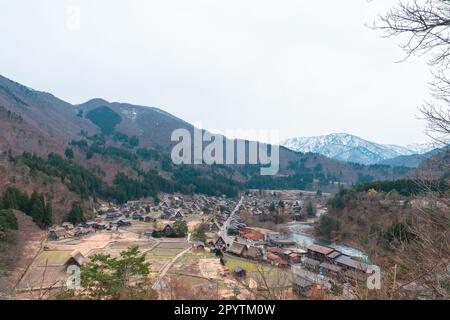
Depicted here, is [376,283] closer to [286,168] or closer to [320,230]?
[320,230]

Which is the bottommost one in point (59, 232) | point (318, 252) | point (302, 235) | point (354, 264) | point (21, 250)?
point (302, 235)

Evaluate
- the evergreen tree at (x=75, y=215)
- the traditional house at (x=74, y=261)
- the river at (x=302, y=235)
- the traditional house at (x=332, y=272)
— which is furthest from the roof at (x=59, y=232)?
the traditional house at (x=332, y=272)

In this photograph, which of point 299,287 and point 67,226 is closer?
point 299,287

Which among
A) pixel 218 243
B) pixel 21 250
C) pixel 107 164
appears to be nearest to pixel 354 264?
pixel 218 243

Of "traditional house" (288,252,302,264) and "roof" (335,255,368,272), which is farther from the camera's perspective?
"traditional house" (288,252,302,264)

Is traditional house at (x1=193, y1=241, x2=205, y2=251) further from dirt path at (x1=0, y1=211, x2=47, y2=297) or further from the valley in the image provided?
dirt path at (x1=0, y1=211, x2=47, y2=297)

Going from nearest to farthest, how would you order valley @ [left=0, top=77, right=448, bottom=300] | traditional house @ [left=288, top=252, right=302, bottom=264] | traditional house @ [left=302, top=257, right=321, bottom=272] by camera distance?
1. valley @ [left=0, top=77, right=448, bottom=300]
2. traditional house @ [left=302, top=257, right=321, bottom=272]
3. traditional house @ [left=288, top=252, right=302, bottom=264]

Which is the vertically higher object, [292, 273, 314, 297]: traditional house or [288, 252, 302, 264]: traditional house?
[292, 273, 314, 297]: traditional house

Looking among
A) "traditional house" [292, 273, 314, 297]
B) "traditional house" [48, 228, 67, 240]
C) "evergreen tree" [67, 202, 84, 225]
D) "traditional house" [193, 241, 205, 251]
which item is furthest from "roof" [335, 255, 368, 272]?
"evergreen tree" [67, 202, 84, 225]

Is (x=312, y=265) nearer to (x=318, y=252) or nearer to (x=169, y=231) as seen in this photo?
(x=318, y=252)

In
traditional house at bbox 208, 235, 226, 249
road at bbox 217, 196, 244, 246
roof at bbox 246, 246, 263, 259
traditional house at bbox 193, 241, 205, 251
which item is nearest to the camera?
roof at bbox 246, 246, 263, 259
